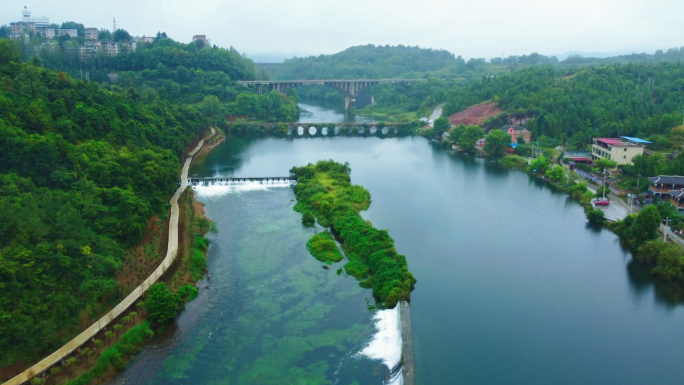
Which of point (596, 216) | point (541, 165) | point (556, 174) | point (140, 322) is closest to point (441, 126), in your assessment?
point (541, 165)

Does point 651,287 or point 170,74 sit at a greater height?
point 170,74

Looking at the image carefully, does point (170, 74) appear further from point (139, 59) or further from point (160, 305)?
point (160, 305)

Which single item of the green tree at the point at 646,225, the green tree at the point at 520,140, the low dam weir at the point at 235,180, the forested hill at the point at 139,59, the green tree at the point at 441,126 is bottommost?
the low dam weir at the point at 235,180

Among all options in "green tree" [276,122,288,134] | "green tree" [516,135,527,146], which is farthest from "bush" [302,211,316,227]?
"green tree" [276,122,288,134]

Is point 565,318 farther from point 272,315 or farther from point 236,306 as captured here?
point 236,306

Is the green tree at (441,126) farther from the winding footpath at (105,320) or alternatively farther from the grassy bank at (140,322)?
the grassy bank at (140,322)

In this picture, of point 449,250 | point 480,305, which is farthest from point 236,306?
point 449,250

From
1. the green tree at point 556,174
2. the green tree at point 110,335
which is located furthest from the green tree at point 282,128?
the green tree at point 110,335

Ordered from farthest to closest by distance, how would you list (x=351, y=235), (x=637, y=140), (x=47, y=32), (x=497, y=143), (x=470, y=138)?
(x=47, y=32)
(x=470, y=138)
(x=497, y=143)
(x=637, y=140)
(x=351, y=235)
